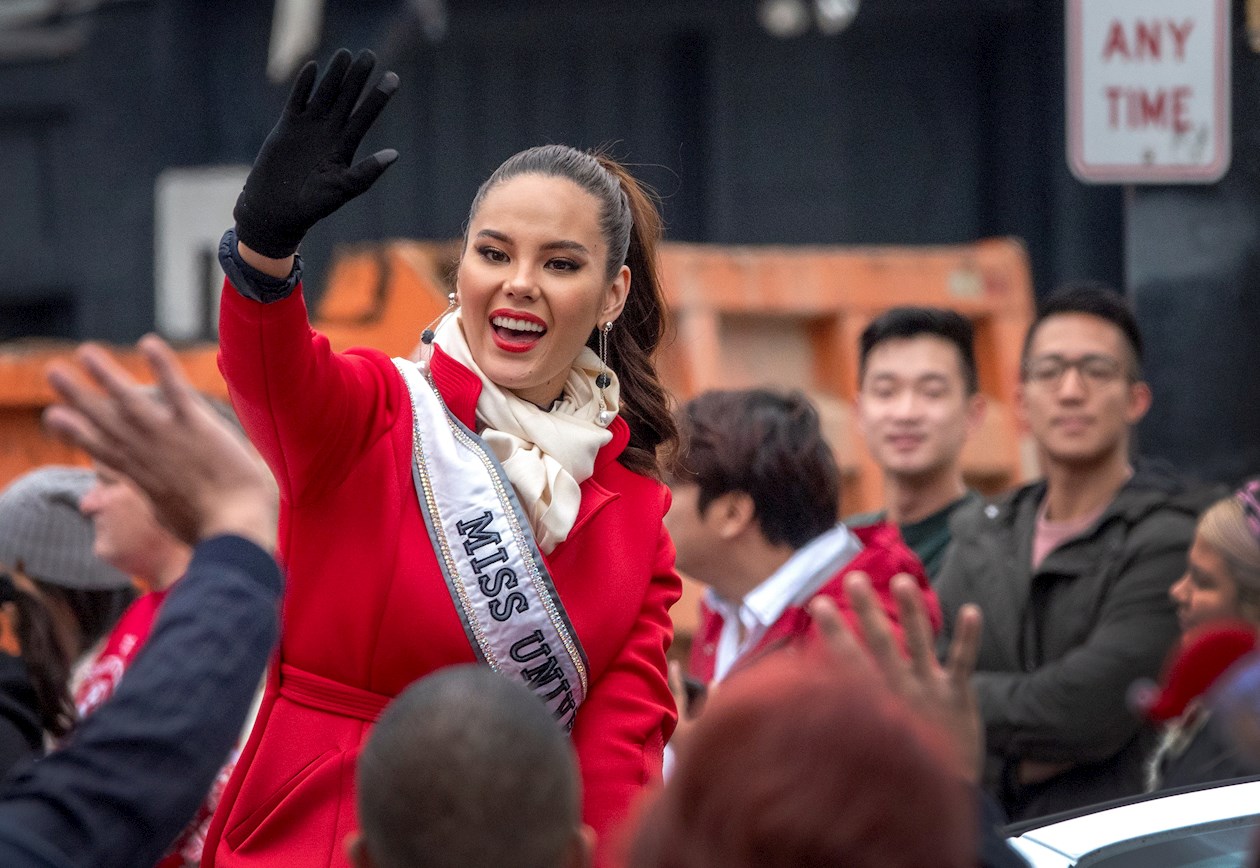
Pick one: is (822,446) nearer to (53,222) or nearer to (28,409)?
(28,409)

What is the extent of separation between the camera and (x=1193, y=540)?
165 inches

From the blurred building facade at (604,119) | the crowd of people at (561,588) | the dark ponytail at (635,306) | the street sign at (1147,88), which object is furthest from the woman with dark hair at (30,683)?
the blurred building facade at (604,119)

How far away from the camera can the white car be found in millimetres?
2467

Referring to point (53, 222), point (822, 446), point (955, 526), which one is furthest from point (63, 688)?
point (53, 222)

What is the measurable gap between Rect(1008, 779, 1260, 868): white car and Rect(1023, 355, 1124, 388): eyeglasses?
84.2 inches

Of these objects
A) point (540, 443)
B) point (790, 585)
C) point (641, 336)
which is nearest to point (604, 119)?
point (790, 585)

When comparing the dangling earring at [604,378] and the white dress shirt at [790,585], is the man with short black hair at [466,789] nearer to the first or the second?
the dangling earring at [604,378]

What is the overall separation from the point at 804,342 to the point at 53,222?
498 centimetres

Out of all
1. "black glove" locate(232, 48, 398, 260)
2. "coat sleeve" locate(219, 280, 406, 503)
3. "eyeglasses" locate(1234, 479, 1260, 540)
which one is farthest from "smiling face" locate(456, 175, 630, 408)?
"eyeglasses" locate(1234, 479, 1260, 540)

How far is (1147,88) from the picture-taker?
16.9ft

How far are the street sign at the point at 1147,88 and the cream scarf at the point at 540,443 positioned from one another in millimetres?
2776

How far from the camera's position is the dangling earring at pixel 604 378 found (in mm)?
2934

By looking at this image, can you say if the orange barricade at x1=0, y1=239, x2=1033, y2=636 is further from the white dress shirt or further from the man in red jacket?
the white dress shirt

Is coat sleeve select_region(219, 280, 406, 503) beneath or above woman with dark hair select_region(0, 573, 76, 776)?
above
